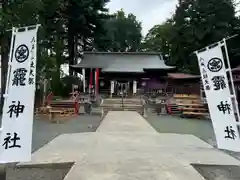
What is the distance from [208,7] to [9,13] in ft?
73.4

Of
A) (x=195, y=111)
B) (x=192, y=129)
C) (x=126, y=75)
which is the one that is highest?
(x=126, y=75)

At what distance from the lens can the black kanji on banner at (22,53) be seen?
4.89m

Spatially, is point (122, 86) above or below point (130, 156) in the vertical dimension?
above

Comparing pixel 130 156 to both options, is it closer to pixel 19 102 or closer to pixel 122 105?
pixel 19 102

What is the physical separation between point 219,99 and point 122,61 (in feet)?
92.5

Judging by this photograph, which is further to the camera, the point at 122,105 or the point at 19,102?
the point at 122,105

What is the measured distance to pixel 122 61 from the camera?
34469 mm

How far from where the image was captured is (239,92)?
19.9 m

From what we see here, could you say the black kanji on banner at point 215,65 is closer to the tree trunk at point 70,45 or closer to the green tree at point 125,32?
the tree trunk at point 70,45

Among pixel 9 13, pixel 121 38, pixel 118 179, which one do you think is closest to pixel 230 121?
pixel 118 179

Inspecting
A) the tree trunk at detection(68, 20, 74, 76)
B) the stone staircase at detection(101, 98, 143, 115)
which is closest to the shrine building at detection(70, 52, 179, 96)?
the tree trunk at detection(68, 20, 74, 76)

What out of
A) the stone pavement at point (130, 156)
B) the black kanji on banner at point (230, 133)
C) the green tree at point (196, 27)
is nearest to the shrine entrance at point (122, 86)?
the green tree at point (196, 27)

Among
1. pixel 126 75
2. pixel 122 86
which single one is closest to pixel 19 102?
pixel 126 75

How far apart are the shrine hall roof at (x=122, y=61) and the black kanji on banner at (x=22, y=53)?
25009 millimetres
